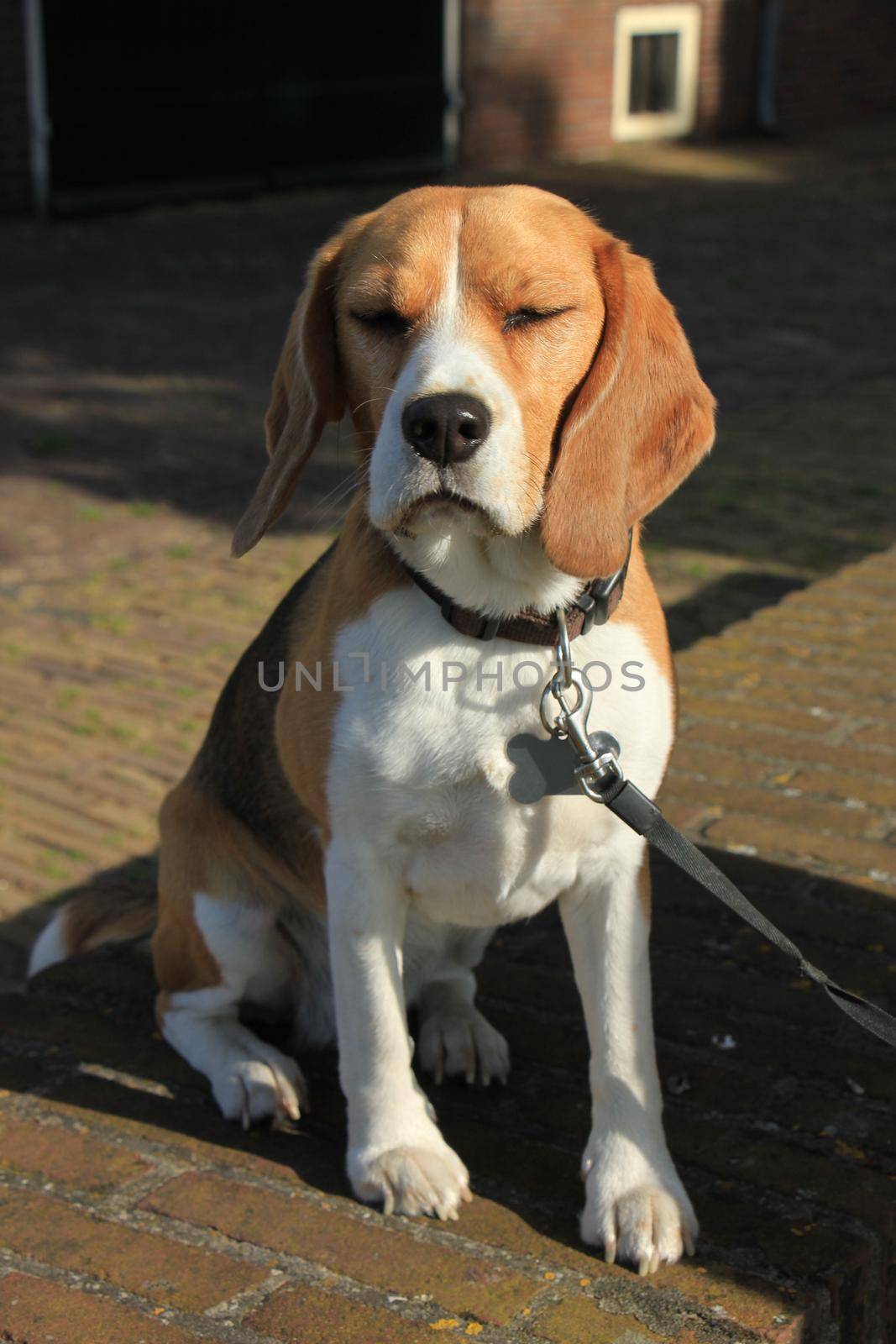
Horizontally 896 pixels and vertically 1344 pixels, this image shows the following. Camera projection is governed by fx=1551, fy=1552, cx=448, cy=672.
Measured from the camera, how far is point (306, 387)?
2.66 metres

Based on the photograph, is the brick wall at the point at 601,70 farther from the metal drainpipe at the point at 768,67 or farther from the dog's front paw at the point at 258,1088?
the dog's front paw at the point at 258,1088

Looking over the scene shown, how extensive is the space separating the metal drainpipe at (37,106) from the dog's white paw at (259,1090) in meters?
12.1

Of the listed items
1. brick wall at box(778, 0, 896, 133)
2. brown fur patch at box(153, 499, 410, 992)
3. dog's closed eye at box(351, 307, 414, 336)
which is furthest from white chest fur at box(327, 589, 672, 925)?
brick wall at box(778, 0, 896, 133)

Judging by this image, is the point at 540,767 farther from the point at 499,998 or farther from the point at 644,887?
the point at 499,998

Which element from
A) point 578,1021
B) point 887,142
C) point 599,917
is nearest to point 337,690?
point 599,917

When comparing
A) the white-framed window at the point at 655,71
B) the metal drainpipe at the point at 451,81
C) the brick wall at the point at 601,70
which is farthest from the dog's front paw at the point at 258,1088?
the white-framed window at the point at 655,71

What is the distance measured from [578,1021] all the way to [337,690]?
99 centimetres

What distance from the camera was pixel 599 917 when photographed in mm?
2650

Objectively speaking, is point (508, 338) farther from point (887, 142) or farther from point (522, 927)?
point (887, 142)

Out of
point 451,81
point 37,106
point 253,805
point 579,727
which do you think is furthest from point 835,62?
point 579,727

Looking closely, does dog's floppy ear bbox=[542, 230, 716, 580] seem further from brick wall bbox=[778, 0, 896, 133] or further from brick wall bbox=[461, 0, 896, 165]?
brick wall bbox=[778, 0, 896, 133]

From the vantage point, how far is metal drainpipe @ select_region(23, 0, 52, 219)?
42.9 feet

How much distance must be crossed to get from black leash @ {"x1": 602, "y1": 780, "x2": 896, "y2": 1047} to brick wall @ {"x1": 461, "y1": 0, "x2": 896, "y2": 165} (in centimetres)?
1493

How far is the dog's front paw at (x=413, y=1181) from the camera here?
2.58 meters
